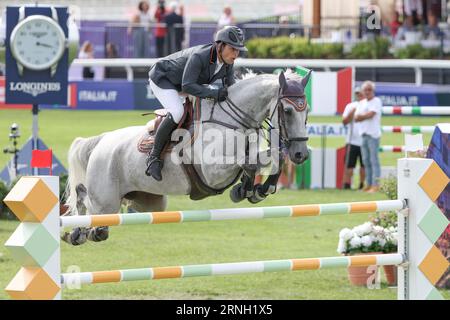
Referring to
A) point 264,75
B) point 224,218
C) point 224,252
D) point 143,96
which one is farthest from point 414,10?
point 224,218

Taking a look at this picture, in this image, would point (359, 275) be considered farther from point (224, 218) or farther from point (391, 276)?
point (224, 218)

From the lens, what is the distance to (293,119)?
767 cm

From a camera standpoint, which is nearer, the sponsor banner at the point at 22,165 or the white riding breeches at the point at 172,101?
the white riding breeches at the point at 172,101

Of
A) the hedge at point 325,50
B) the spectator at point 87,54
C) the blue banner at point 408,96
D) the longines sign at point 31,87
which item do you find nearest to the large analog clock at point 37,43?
the longines sign at point 31,87

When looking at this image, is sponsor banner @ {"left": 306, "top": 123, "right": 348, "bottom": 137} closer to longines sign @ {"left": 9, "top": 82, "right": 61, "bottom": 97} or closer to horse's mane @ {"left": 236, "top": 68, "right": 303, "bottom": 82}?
longines sign @ {"left": 9, "top": 82, "right": 61, "bottom": 97}

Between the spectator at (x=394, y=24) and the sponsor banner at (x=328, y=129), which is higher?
the spectator at (x=394, y=24)

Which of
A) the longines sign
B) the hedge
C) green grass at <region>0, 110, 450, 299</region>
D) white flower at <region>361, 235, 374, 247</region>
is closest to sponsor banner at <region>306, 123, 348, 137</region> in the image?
green grass at <region>0, 110, 450, 299</region>

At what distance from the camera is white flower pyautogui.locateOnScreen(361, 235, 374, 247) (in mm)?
10102

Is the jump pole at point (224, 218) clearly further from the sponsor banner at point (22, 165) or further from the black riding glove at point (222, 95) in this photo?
the sponsor banner at point (22, 165)

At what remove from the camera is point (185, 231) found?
1355 centimetres

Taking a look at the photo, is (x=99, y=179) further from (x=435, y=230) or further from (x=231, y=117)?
(x=435, y=230)

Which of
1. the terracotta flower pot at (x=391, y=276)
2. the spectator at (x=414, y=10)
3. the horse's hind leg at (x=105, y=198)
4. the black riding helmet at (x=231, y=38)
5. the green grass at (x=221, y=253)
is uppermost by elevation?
the spectator at (x=414, y=10)

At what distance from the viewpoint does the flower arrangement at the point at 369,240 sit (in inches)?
398

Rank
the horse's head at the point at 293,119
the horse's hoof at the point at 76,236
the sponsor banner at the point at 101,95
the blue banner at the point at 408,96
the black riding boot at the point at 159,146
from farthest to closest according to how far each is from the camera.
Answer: the sponsor banner at the point at 101,95, the blue banner at the point at 408,96, the horse's hoof at the point at 76,236, the black riding boot at the point at 159,146, the horse's head at the point at 293,119
